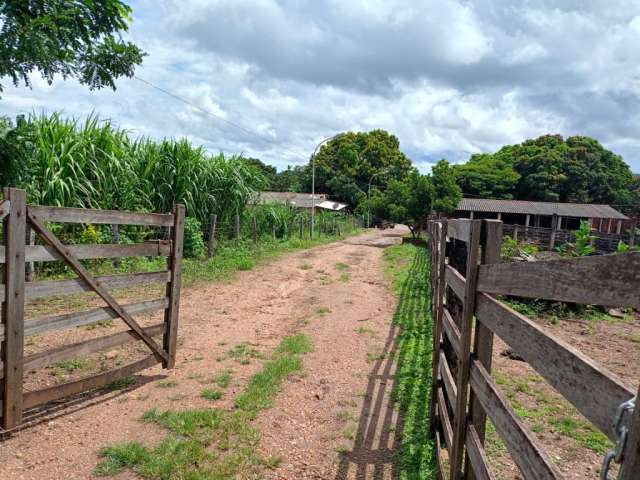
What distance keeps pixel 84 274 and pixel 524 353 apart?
3620 mm

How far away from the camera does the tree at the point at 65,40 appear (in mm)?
3977

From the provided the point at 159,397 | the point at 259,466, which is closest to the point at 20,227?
the point at 159,397

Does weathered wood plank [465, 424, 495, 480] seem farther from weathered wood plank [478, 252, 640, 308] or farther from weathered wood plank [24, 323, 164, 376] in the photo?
weathered wood plank [24, 323, 164, 376]

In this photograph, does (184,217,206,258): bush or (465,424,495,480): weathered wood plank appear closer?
(465,424,495,480): weathered wood plank

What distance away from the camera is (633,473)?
0.88 metres

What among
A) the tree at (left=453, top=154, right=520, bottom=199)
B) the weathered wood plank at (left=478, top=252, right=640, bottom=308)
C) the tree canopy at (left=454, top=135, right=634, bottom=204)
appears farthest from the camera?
the tree at (left=453, top=154, right=520, bottom=199)

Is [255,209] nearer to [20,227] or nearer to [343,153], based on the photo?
[20,227]

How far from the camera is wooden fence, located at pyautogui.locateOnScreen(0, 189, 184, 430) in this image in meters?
3.21

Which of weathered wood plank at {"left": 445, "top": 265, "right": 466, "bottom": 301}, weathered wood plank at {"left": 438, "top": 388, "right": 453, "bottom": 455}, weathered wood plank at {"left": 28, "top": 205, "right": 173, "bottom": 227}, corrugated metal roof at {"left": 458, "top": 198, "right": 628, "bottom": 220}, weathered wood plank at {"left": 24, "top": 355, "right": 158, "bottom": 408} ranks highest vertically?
corrugated metal roof at {"left": 458, "top": 198, "right": 628, "bottom": 220}

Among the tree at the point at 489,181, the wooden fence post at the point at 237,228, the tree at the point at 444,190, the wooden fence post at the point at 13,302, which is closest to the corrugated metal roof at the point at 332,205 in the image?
the tree at the point at 489,181

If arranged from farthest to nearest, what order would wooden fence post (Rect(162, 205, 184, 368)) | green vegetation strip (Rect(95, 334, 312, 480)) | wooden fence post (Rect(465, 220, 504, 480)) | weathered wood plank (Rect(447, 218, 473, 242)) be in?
1. wooden fence post (Rect(162, 205, 184, 368))
2. green vegetation strip (Rect(95, 334, 312, 480))
3. weathered wood plank (Rect(447, 218, 473, 242))
4. wooden fence post (Rect(465, 220, 504, 480))

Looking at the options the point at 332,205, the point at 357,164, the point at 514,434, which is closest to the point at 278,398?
the point at 514,434

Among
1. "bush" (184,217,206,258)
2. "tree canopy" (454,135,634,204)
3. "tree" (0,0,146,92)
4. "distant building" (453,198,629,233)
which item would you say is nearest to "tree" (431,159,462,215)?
"distant building" (453,198,629,233)

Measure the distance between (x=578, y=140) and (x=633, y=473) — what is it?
63.1 metres
